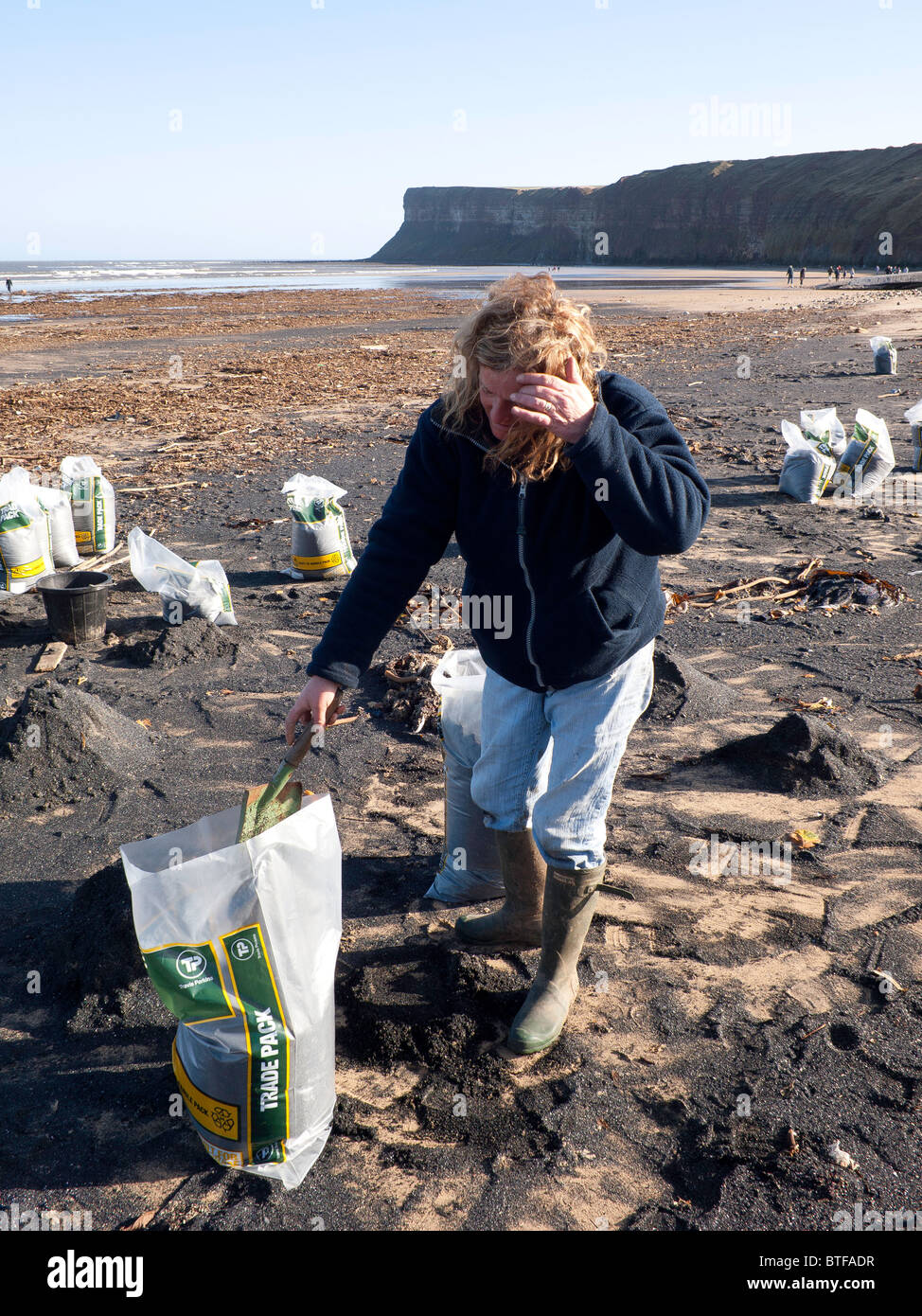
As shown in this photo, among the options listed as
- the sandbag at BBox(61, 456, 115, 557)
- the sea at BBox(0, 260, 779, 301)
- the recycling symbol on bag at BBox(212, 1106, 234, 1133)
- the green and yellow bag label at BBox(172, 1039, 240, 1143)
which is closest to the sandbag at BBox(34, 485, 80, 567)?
the sandbag at BBox(61, 456, 115, 557)

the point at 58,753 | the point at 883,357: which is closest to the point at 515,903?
the point at 58,753

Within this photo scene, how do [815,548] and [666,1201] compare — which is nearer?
[666,1201]

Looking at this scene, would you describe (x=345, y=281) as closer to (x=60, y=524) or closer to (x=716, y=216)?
(x=716, y=216)

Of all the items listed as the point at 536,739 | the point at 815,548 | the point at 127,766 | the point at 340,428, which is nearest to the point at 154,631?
the point at 127,766

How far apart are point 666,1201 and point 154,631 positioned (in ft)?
13.9

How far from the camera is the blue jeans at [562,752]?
87.0 inches

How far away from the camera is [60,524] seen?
6000 mm

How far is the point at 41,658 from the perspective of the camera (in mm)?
5031

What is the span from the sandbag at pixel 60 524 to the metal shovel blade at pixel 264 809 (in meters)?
4.31

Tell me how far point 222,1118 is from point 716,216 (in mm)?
114847

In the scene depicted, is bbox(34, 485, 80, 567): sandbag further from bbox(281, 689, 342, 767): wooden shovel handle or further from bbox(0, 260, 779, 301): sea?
bbox(0, 260, 779, 301): sea

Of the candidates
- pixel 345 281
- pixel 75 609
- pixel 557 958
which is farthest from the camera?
pixel 345 281

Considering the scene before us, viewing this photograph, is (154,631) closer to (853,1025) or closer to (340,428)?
(853,1025)

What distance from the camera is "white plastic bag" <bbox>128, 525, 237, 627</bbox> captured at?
5.22 m
